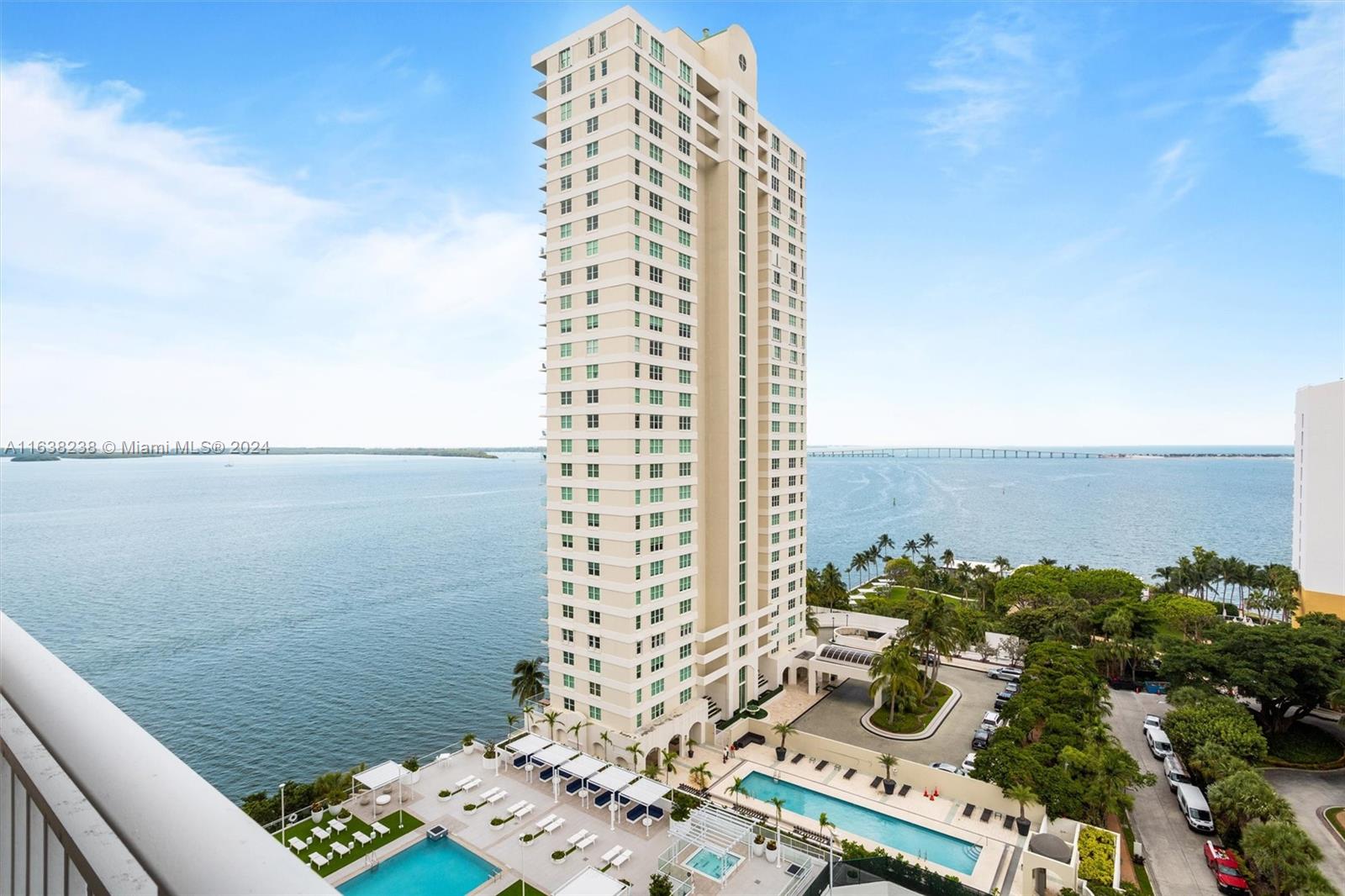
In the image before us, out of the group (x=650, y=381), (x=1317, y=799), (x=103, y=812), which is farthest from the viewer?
(x=650, y=381)

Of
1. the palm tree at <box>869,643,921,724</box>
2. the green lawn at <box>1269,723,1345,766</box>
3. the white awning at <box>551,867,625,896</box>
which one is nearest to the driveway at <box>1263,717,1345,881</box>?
the green lawn at <box>1269,723,1345,766</box>

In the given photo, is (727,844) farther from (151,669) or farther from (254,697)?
(151,669)

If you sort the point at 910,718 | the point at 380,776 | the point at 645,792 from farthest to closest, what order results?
the point at 910,718, the point at 380,776, the point at 645,792

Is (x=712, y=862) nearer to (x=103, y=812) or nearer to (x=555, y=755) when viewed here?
(x=555, y=755)

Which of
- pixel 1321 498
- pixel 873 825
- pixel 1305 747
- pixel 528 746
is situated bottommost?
pixel 873 825

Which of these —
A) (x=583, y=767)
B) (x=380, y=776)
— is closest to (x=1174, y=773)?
(x=583, y=767)

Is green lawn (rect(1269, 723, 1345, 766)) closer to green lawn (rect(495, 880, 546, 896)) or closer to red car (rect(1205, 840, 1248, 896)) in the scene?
red car (rect(1205, 840, 1248, 896))
